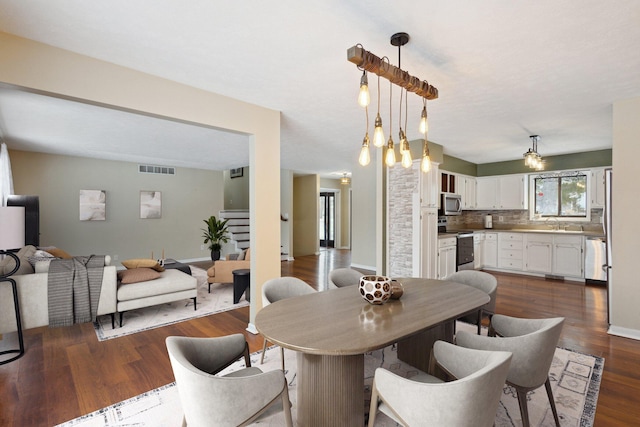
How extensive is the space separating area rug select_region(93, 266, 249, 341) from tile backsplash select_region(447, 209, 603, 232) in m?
5.02

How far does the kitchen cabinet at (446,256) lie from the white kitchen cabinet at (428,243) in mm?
168

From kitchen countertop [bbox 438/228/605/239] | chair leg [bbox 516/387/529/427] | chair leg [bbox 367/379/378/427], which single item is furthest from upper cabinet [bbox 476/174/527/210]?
chair leg [bbox 367/379/378/427]

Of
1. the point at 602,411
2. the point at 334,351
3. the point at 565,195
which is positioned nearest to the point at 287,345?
the point at 334,351

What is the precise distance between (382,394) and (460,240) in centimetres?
528

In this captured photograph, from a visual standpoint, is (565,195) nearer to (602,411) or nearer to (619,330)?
(619,330)

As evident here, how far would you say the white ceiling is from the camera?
5.89ft

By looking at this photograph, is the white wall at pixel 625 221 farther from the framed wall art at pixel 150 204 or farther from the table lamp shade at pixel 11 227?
the framed wall art at pixel 150 204

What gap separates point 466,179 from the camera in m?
6.81

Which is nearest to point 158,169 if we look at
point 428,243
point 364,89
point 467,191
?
point 428,243

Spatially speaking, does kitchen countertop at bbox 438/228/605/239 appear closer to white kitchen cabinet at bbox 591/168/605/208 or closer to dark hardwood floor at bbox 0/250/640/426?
white kitchen cabinet at bbox 591/168/605/208

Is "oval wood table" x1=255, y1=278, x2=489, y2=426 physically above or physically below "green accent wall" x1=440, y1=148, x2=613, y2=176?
below

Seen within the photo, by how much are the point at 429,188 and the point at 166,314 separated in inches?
173

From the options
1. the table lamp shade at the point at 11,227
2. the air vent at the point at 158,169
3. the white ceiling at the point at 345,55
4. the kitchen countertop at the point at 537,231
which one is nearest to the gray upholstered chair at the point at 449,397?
the white ceiling at the point at 345,55

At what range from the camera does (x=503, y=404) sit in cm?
210
